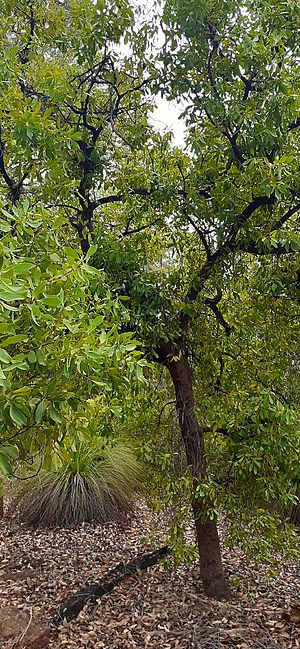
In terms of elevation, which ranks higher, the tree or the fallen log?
the tree

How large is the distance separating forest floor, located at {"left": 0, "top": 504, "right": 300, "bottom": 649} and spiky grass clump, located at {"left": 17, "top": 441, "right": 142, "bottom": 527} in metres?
0.25

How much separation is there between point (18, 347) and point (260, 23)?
1926 millimetres

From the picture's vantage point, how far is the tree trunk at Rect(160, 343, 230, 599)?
3193 mm

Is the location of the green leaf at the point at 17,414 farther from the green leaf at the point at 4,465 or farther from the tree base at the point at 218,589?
the tree base at the point at 218,589

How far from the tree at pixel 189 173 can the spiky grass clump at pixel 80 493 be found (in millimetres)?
1890

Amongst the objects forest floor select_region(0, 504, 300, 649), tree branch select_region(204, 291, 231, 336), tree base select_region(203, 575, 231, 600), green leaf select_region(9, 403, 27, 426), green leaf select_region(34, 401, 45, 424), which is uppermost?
tree branch select_region(204, 291, 231, 336)

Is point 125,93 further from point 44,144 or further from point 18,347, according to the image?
point 18,347

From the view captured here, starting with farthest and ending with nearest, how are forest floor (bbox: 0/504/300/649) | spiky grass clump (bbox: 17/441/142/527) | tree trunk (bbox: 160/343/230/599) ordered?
A: spiky grass clump (bbox: 17/441/142/527) < tree trunk (bbox: 160/343/230/599) < forest floor (bbox: 0/504/300/649)

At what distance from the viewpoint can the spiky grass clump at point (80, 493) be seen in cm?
498

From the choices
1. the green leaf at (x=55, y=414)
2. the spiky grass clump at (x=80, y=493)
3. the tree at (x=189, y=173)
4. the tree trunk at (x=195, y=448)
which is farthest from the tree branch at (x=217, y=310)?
the green leaf at (x=55, y=414)

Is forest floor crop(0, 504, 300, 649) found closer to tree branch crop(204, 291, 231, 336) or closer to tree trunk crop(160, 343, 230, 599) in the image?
tree trunk crop(160, 343, 230, 599)

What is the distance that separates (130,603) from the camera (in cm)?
348

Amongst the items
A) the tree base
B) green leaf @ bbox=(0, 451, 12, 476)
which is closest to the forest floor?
the tree base

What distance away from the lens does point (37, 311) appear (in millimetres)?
1226
